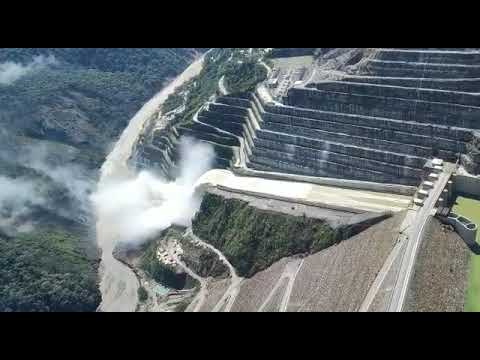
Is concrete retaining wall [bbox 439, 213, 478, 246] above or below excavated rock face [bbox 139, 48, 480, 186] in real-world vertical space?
below

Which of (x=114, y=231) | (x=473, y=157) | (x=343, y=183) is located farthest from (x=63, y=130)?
(x=473, y=157)

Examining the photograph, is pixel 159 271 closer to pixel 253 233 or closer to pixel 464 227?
pixel 253 233

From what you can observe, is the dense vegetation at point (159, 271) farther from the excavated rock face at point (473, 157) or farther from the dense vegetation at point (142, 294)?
the excavated rock face at point (473, 157)

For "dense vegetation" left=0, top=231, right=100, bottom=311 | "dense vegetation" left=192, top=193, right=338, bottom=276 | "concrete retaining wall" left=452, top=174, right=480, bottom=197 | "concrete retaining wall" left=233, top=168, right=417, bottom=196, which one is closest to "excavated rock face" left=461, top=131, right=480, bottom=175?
"concrete retaining wall" left=452, top=174, right=480, bottom=197

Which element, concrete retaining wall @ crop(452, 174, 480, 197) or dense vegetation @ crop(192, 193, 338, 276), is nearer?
concrete retaining wall @ crop(452, 174, 480, 197)

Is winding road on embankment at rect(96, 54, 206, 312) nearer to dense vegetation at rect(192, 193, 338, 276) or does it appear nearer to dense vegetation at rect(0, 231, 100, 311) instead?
dense vegetation at rect(0, 231, 100, 311)
